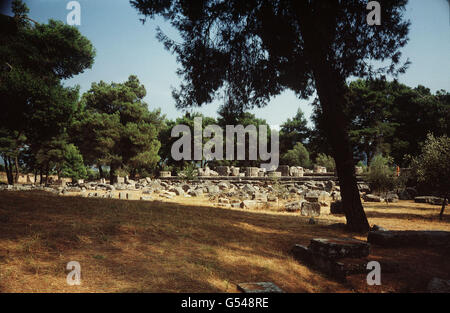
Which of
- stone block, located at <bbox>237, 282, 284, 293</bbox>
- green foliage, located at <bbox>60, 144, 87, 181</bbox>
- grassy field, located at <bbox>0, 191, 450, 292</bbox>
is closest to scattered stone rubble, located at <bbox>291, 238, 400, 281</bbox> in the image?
grassy field, located at <bbox>0, 191, 450, 292</bbox>

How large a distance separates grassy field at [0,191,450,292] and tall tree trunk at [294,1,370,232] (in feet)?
2.40

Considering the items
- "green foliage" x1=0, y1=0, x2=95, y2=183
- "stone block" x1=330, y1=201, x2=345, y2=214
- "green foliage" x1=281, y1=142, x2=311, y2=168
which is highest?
"green foliage" x1=0, y1=0, x2=95, y2=183

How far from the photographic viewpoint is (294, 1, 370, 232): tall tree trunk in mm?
6312

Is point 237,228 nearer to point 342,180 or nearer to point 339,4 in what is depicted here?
point 342,180

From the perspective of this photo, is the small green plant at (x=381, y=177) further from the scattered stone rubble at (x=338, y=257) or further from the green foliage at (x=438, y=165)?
the scattered stone rubble at (x=338, y=257)

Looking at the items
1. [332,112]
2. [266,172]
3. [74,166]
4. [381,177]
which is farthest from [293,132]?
[332,112]

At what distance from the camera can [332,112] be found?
6.47m

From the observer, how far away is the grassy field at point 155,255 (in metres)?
2.89

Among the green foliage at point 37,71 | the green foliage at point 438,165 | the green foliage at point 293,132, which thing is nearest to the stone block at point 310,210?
the green foliage at point 438,165

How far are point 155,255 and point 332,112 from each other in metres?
5.46

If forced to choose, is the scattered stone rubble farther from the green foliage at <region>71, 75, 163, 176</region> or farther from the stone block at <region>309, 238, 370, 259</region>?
the green foliage at <region>71, 75, 163, 176</region>
